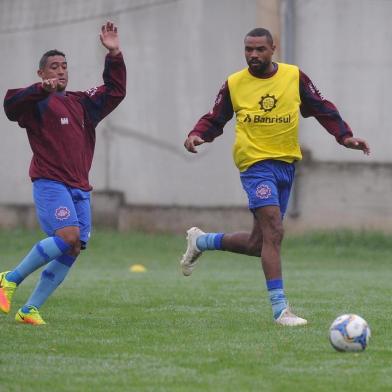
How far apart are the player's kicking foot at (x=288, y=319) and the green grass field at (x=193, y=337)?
78 millimetres

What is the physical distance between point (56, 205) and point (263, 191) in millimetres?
1453

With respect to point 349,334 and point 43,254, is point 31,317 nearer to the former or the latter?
point 43,254

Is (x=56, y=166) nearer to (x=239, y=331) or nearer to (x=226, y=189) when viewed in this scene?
(x=239, y=331)

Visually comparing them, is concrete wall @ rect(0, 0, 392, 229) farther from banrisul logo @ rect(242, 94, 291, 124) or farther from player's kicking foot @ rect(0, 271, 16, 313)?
player's kicking foot @ rect(0, 271, 16, 313)

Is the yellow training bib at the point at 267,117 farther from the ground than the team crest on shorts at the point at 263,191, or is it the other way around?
the yellow training bib at the point at 267,117

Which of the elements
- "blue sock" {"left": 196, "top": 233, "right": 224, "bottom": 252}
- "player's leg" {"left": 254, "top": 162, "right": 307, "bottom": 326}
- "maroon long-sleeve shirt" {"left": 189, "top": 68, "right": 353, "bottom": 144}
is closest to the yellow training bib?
"maroon long-sleeve shirt" {"left": 189, "top": 68, "right": 353, "bottom": 144}

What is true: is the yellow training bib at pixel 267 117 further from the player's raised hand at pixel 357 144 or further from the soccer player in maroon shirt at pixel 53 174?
the soccer player in maroon shirt at pixel 53 174

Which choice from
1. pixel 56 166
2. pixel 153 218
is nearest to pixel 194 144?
pixel 56 166

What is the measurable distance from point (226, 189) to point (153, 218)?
139 cm

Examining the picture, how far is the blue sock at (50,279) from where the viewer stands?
27.8 ft

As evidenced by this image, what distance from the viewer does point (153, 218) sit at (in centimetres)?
1942

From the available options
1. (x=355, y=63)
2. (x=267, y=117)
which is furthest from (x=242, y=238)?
(x=355, y=63)

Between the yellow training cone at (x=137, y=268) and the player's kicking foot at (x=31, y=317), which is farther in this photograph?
the yellow training cone at (x=137, y=268)

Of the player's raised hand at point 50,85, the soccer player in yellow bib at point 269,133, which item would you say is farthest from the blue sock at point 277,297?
the player's raised hand at point 50,85
